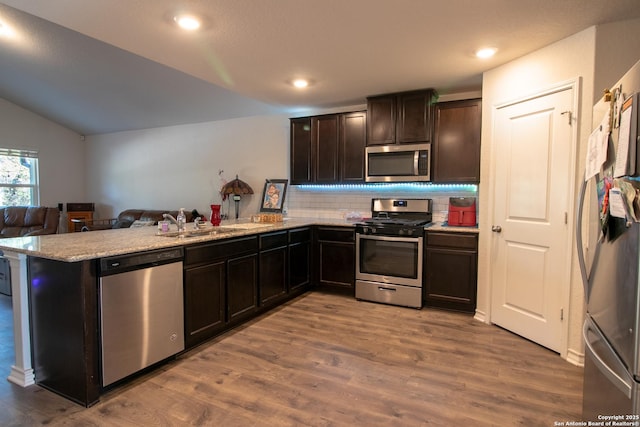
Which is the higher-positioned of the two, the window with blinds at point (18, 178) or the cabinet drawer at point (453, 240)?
the window with blinds at point (18, 178)

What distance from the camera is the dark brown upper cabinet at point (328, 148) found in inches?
169

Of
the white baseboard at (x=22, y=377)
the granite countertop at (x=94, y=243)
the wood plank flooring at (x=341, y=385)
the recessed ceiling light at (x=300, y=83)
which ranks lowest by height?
the wood plank flooring at (x=341, y=385)

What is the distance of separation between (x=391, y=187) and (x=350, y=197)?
0.58m

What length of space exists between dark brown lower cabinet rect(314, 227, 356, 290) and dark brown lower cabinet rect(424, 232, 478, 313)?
0.87 m

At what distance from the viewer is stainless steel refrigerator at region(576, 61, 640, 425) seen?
1.07m

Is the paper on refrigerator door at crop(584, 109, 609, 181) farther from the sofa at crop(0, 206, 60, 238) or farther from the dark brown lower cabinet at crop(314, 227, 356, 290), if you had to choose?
the sofa at crop(0, 206, 60, 238)

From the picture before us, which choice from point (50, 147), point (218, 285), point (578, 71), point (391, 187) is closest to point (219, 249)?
point (218, 285)

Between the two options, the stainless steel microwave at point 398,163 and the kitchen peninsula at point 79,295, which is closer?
the kitchen peninsula at point 79,295

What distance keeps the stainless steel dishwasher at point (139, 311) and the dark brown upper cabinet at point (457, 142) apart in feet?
9.03

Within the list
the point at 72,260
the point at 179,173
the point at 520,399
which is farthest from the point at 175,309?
the point at 179,173

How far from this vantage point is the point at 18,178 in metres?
6.71

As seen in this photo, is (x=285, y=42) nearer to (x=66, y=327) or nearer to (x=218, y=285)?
(x=218, y=285)

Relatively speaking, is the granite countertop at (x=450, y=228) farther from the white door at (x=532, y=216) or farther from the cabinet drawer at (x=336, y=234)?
the cabinet drawer at (x=336, y=234)

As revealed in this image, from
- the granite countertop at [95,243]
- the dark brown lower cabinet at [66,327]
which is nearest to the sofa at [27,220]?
the granite countertop at [95,243]
